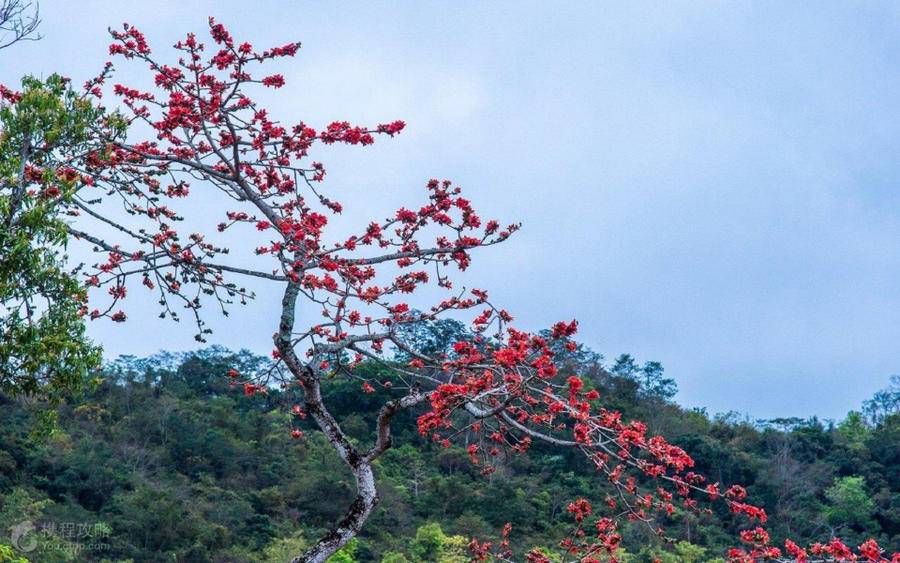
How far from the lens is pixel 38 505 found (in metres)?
19.5

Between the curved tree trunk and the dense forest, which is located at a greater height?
the dense forest

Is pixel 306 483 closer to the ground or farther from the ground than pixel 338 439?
farther from the ground

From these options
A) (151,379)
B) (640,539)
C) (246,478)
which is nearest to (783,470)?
(640,539)

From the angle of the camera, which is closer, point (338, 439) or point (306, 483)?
point (338, 439)

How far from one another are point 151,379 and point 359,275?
24135 millimetres

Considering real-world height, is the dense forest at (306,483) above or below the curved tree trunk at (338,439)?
above

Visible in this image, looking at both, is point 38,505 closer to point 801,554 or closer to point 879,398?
point 801,554

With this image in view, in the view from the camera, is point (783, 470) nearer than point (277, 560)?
No

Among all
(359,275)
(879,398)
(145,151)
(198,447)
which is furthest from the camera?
(879,398)

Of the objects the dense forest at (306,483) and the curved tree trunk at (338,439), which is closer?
the curved tree trunk at (338,439)

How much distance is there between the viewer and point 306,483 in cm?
2291

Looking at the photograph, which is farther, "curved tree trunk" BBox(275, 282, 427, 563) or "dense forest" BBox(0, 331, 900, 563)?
"dense forest" BBox(0, 331, 900, 563)

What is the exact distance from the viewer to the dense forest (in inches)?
781

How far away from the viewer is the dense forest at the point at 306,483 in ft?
65.1
